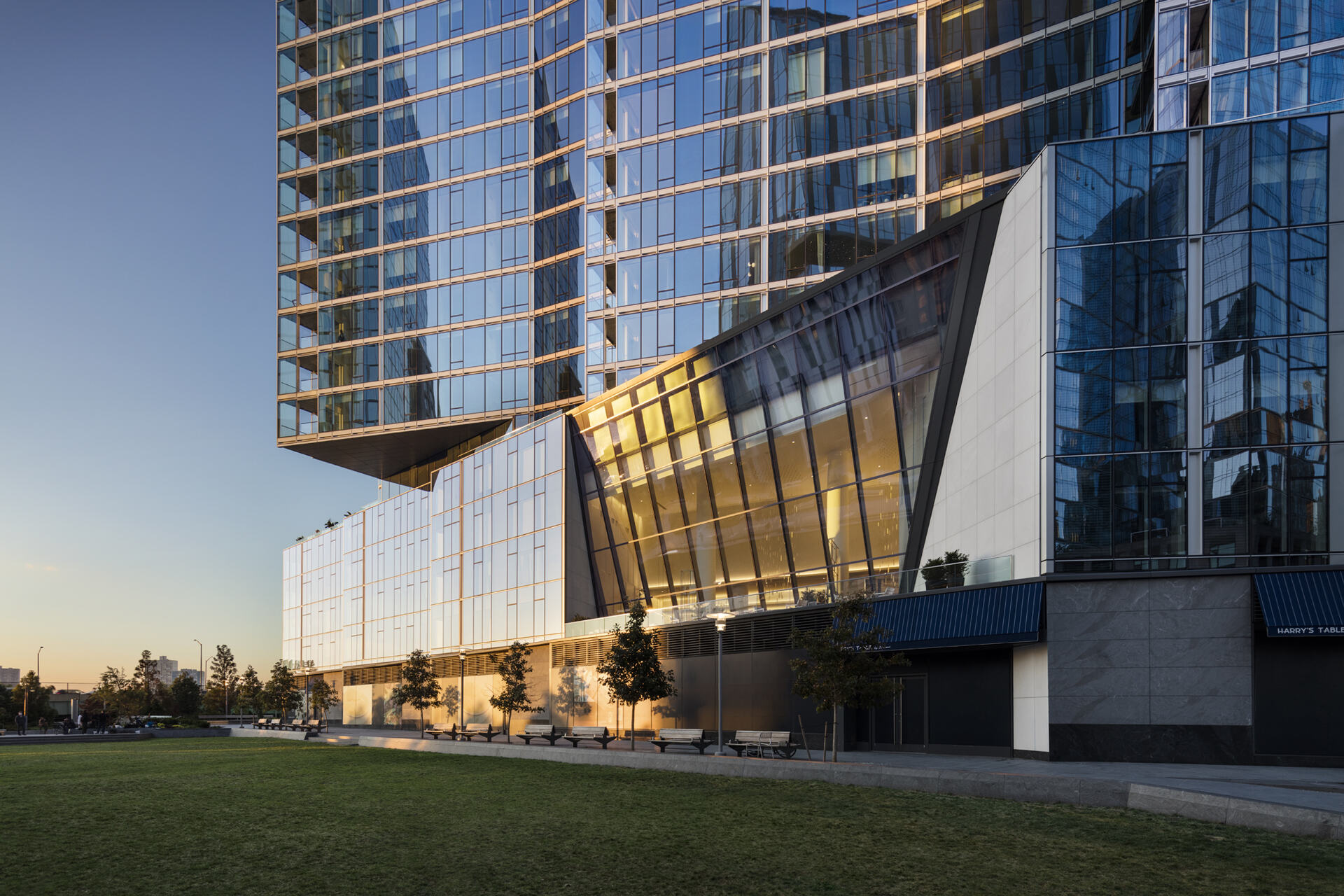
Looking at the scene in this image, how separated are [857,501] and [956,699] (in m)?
8.14

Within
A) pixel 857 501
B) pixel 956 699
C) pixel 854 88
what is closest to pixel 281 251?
pixel 854 88

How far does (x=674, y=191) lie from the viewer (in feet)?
156

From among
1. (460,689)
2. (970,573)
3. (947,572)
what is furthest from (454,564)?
(970,573)

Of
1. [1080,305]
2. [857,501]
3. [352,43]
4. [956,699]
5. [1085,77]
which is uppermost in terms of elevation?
[352,43]

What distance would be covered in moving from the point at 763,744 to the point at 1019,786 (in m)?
11.8

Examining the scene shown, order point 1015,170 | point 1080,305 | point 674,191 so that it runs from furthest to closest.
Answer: point 674,191
point 1015,170
point 1080,305

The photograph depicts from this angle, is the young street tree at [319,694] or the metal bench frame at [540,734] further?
the young street tree at [319,694]

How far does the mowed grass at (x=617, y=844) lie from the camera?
41.4 ft

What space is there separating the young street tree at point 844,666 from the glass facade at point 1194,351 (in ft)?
16.1

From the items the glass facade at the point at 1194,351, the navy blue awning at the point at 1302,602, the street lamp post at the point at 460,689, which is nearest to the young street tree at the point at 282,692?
the street lamp post at the point at 460,689

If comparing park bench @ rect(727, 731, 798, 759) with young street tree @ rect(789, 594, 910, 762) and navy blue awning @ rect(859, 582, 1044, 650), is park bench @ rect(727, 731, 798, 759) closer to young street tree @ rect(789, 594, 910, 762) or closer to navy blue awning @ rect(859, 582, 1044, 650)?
young street tree @ rect(789, 594, 910, 762)

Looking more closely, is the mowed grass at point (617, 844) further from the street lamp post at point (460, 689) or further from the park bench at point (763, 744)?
the street lamp post at point (460, 689)

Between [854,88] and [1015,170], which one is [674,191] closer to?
[854,88]

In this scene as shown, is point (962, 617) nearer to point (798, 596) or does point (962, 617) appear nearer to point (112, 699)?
point (798, 596)
